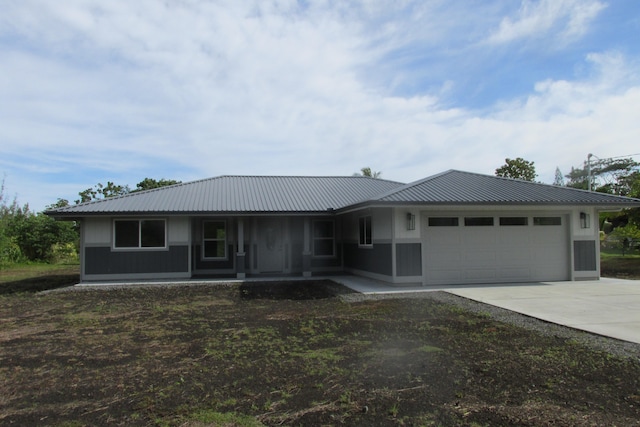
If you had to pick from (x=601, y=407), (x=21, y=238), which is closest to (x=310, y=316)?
(x=601, y=407)

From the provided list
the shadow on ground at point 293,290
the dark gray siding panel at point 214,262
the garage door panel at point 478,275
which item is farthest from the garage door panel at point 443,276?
the dark gray siding panel at point 214,262

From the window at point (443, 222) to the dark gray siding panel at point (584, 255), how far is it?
3.89 m

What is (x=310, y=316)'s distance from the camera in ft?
28.8

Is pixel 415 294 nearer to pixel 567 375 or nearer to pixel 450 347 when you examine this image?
pixel 450 347

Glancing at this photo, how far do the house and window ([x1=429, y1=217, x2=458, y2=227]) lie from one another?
0.13ft

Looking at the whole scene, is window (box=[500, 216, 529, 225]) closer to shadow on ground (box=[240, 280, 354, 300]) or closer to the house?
the house

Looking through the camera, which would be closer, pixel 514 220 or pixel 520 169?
pixel 514 220

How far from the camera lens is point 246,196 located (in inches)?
681

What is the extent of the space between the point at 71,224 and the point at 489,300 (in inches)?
1017

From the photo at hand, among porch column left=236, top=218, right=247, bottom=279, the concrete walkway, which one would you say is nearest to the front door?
porch column left=236, top=218, right=247, bottom=279

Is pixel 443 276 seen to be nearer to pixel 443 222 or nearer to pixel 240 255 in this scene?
pixel 443 222

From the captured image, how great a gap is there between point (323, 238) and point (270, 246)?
210cm

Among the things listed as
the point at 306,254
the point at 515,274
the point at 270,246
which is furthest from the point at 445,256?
the point at 270,246

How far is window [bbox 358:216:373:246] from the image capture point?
1476 centimetres
